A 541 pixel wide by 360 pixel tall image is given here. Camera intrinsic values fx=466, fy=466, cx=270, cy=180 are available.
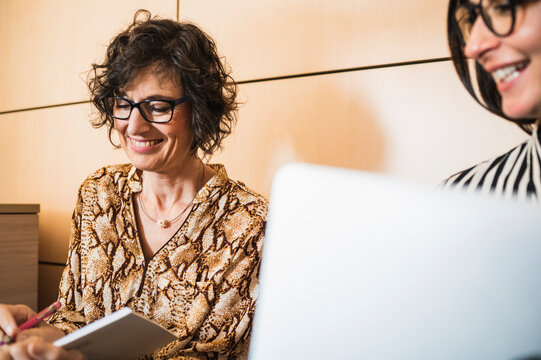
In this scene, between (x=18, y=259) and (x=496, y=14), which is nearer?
(x=496, y=14)

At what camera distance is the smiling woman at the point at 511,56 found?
624 millimetres

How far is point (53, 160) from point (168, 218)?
40.6 inches

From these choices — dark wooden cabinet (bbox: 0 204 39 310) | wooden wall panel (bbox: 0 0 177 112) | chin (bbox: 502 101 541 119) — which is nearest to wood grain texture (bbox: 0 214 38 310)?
dark wooden cabinet (bbox: 0 204 39 310)

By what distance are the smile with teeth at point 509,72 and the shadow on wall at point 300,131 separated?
62 centimetres

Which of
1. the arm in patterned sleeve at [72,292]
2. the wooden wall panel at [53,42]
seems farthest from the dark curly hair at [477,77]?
the wooden wall panel at [53,42]

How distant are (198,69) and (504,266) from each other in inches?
40.9

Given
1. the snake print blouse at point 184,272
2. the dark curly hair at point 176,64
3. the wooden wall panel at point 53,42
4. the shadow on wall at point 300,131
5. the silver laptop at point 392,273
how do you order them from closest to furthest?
1. the silver laptop at point 392,273
2. the snake print blouse at point 184,272
3. the dark curly hair at point 176,64
4. the shadow on wall at point 300,131
5. the wooden wall panel at point 53,42

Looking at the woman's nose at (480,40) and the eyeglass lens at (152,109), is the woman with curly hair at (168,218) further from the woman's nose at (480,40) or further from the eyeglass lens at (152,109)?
the woman's nose at (480,40)

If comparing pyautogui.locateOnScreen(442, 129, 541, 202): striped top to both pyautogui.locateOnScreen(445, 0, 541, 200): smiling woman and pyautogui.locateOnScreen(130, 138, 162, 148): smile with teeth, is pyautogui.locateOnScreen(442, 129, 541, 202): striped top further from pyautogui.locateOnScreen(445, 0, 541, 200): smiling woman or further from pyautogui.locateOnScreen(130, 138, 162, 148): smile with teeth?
pyautogui.locateOnScreen(130, 138, 162, 148): smile with teeth

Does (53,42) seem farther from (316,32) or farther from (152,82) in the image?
(316,32)

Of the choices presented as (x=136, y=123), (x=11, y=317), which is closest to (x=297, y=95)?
(x=136, y=123)

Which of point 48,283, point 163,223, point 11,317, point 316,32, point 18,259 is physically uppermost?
point 316,32

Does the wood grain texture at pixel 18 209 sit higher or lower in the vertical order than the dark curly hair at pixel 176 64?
lower

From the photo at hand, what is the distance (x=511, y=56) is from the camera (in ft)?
2.12
